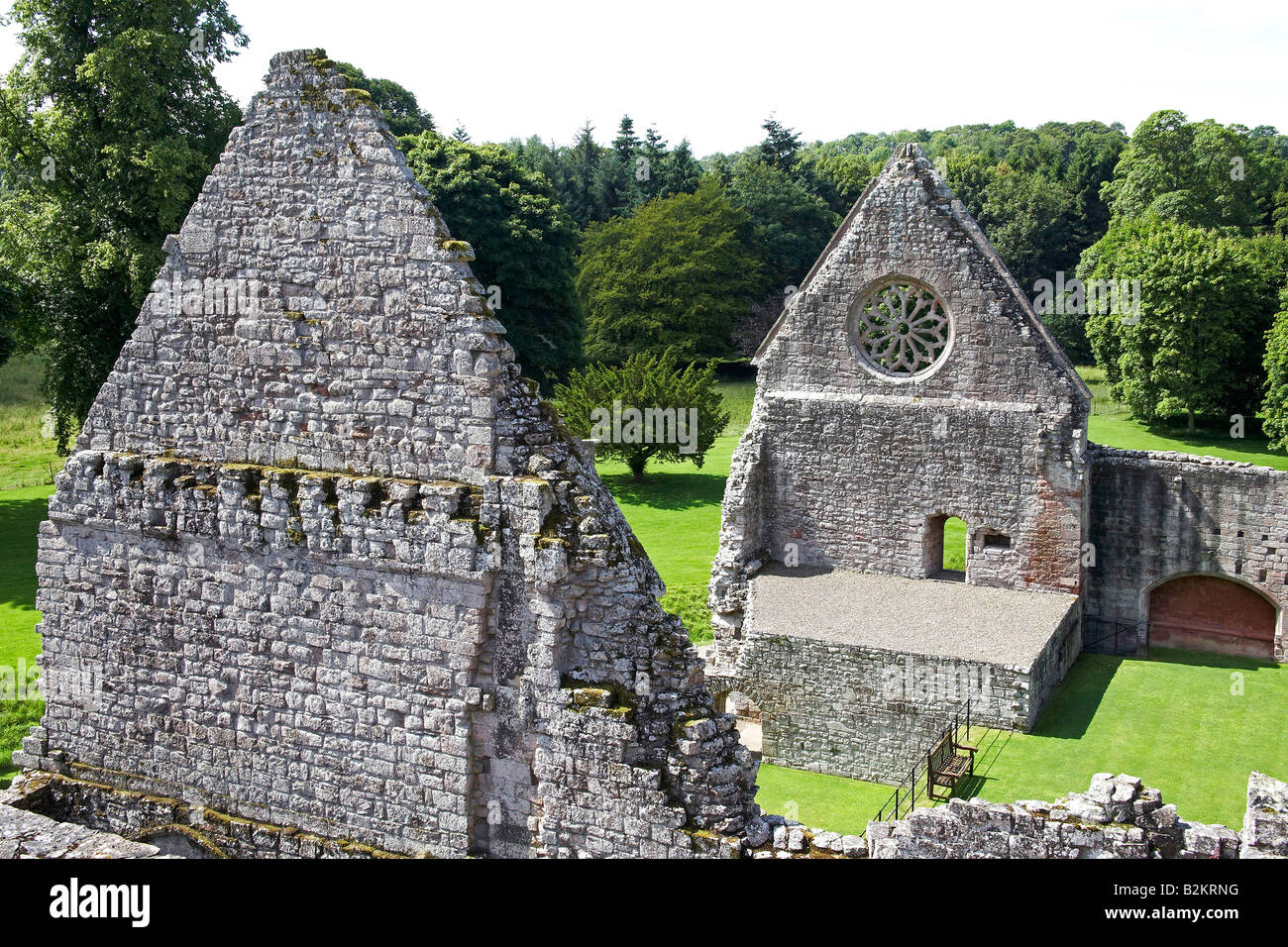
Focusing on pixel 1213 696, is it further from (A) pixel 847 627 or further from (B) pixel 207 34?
(B) pixel 207 34

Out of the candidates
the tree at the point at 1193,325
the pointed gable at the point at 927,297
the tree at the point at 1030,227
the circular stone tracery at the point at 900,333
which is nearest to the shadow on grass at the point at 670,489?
the pointed gable at the point at 927,297

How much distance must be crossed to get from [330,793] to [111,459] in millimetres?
3395

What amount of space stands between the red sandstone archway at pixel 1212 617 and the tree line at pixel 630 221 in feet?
64.2

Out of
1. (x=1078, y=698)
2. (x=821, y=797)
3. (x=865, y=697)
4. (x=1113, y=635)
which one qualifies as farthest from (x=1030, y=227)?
(x=821, y=797)

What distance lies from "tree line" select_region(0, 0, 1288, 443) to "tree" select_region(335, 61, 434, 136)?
0.56ft

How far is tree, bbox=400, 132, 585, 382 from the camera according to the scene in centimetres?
4219

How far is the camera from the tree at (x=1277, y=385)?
123 ft

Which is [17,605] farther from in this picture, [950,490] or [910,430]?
[950,490]

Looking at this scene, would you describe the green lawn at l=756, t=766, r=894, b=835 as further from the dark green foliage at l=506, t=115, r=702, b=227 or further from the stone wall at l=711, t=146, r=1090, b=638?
the dark green foliage at l=506, t=115, r=702, b=227

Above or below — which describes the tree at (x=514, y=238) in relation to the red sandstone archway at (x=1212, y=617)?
above

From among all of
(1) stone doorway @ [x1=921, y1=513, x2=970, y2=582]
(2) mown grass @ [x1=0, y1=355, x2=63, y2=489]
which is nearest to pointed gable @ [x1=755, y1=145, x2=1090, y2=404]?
(1) stone doorway @ [x1=921, y1=513, x2=970, y2=582]

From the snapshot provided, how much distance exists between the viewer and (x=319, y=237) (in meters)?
8.85

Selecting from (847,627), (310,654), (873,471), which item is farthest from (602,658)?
(873,471)

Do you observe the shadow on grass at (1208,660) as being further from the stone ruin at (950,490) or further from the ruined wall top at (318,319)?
the ruined wall top at (318,319)
